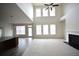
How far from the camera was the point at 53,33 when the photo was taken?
10234mm

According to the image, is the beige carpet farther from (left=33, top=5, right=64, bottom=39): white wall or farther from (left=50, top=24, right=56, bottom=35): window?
(left=33, top=5, right=64, bottom=39): white wall

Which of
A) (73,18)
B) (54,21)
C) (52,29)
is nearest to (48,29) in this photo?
(52,29)

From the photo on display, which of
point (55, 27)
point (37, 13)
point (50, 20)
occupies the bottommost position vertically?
point (55, 27)

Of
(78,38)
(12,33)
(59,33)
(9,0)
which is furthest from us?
(59,33)

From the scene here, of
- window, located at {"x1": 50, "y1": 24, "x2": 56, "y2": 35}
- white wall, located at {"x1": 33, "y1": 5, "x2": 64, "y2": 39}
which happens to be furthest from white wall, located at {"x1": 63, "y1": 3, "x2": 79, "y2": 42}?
window, located at {"x1": 50, "y1": 24, "x2": 56, "y2": 35}

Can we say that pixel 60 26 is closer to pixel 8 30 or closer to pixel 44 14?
pixel 44 14

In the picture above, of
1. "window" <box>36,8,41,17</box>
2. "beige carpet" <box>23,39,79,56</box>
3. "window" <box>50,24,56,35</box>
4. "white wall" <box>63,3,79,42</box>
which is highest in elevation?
"window" <box>36,8,41,17</box>

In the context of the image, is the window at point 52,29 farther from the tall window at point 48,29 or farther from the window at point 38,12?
the window at point 38,12

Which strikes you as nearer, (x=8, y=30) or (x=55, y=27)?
(x=8, y=30)

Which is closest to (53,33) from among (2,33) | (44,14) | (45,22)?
(45,22)

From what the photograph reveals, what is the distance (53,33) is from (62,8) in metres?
2.65

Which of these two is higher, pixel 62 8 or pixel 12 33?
pixel 62 8

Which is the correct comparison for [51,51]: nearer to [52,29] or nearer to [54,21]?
[52,29]

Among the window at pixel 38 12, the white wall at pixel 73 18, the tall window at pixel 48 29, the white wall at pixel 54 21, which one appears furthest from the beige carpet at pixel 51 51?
the window at pixel 38 12
